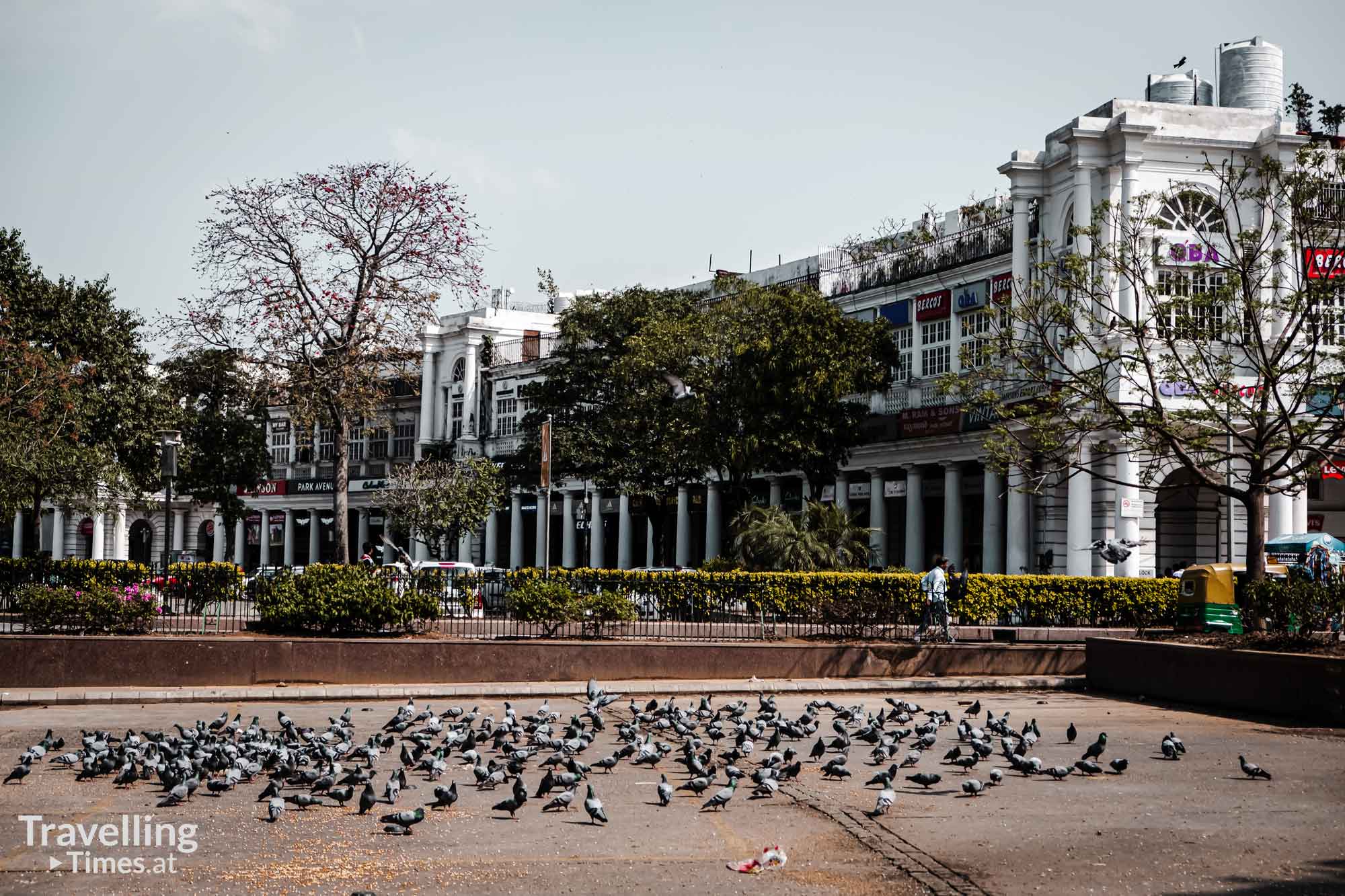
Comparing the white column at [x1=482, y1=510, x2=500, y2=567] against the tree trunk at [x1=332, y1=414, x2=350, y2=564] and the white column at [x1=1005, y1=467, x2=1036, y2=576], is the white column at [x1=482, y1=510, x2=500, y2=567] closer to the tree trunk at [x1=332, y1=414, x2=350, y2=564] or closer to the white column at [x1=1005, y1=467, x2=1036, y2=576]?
the white column at [x1=1005, y1=467, x2=1036, y2=576]

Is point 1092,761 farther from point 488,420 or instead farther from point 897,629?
point 488,420

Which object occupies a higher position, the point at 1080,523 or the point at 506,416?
the point at 506,416

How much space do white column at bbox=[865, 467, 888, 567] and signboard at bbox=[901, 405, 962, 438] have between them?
9.56ft

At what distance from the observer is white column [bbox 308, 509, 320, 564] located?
8625 centimetres

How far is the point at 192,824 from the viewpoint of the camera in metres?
8.77

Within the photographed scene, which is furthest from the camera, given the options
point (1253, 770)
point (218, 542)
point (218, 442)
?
point (218, 542)

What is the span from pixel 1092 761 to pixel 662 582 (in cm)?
1130

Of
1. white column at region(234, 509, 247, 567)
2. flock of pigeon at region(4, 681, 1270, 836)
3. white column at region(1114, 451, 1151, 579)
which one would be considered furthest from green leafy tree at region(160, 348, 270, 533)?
flock of pigeon at region(4, 681, 1270, 836)

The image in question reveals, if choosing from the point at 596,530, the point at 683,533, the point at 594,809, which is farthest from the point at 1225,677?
the point at 596,530

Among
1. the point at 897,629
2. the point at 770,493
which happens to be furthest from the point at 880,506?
the point at 897,629

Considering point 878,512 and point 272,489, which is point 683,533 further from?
point 272,489

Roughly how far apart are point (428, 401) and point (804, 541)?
51.1 metres

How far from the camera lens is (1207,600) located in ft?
69.2

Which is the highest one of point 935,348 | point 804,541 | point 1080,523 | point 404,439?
point 935,348
